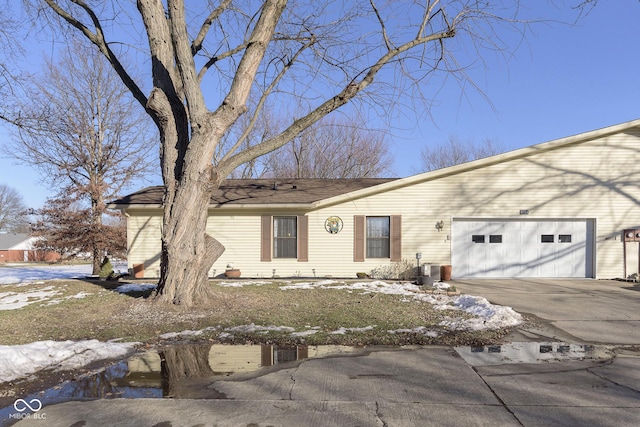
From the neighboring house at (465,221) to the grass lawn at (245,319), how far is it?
4.04 meters

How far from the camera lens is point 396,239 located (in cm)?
1411

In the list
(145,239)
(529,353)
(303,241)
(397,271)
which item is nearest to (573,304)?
(529,353)

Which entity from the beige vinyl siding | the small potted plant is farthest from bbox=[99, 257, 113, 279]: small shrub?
the small potted plant

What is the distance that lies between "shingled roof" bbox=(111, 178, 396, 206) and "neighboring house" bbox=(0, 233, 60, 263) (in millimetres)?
35266

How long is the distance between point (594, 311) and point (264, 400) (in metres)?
7.79

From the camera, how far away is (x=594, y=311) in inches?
337

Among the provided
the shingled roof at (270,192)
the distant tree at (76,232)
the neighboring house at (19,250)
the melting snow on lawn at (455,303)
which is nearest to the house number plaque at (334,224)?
the shingled roof at (270,192)

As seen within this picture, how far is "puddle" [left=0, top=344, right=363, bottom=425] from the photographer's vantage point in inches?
165

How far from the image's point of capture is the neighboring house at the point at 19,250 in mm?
43847

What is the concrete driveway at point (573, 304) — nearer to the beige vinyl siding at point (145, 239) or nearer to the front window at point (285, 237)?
the front window at point (285, 237)

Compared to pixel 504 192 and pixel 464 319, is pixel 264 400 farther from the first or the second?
pixel 504 192

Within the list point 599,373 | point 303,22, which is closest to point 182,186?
point 303,22

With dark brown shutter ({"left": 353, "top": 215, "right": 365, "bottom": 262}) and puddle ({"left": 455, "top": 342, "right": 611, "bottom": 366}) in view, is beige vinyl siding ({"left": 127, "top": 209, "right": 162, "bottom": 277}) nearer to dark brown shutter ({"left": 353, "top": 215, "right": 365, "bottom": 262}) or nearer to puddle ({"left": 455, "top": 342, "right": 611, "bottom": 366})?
dark brown shutter ({"left": 353, "top": 215, "right": 365, "bottom": 262})

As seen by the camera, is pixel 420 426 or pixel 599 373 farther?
pixel 599 373
